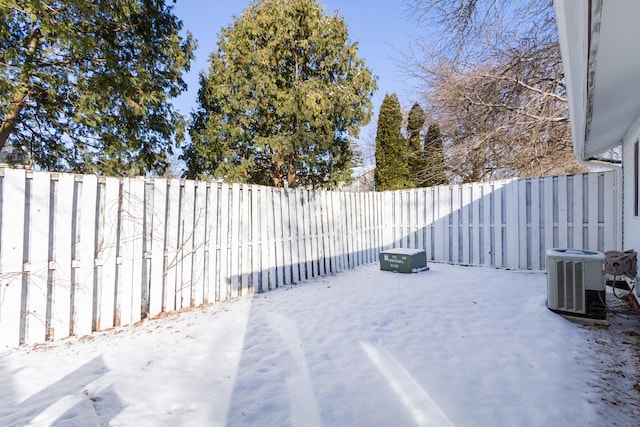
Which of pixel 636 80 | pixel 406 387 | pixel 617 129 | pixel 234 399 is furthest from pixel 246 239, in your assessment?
pixel 617 129

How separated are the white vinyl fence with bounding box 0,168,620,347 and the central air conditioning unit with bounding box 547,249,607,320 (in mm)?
3071

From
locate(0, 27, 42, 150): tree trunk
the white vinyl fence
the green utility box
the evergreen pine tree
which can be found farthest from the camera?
the evergreen pine tree

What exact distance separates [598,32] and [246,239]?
15.4 ft

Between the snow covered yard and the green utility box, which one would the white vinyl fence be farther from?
the green utility box

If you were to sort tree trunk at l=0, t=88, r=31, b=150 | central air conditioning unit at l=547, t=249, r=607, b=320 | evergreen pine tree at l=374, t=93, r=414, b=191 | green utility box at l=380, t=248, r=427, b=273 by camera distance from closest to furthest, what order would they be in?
1. central air conditioning unit at l=547, t=249, r=607, b=320
2. tree trunk at l=0, t=88, r=31, b=150
3. green utility box at l=380, t=248, r=427, b=273
4. evergreen pine tree at l=374, t=93, r=414, b=191

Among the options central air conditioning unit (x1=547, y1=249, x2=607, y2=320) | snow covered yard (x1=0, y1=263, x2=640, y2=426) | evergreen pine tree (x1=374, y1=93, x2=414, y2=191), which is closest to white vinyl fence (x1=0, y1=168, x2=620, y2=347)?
snow covered yard (x1=0, y1=263, x2=640, y2=426)

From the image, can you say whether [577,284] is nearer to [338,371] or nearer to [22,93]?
[338,371]

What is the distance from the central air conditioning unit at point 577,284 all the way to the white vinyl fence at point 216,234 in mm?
3071

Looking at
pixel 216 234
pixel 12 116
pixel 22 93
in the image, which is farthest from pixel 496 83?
pixel 12 116

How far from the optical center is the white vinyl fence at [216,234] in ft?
10.4

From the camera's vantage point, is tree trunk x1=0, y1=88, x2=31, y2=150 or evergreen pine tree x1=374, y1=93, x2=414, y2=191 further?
evergreen pine tree x1=374, y1=93, x2=414, y2=191

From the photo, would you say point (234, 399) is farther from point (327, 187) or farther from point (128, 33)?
point (327, 187)

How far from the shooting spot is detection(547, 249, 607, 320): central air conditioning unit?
3.53 metres

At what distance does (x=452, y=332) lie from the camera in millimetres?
3445
